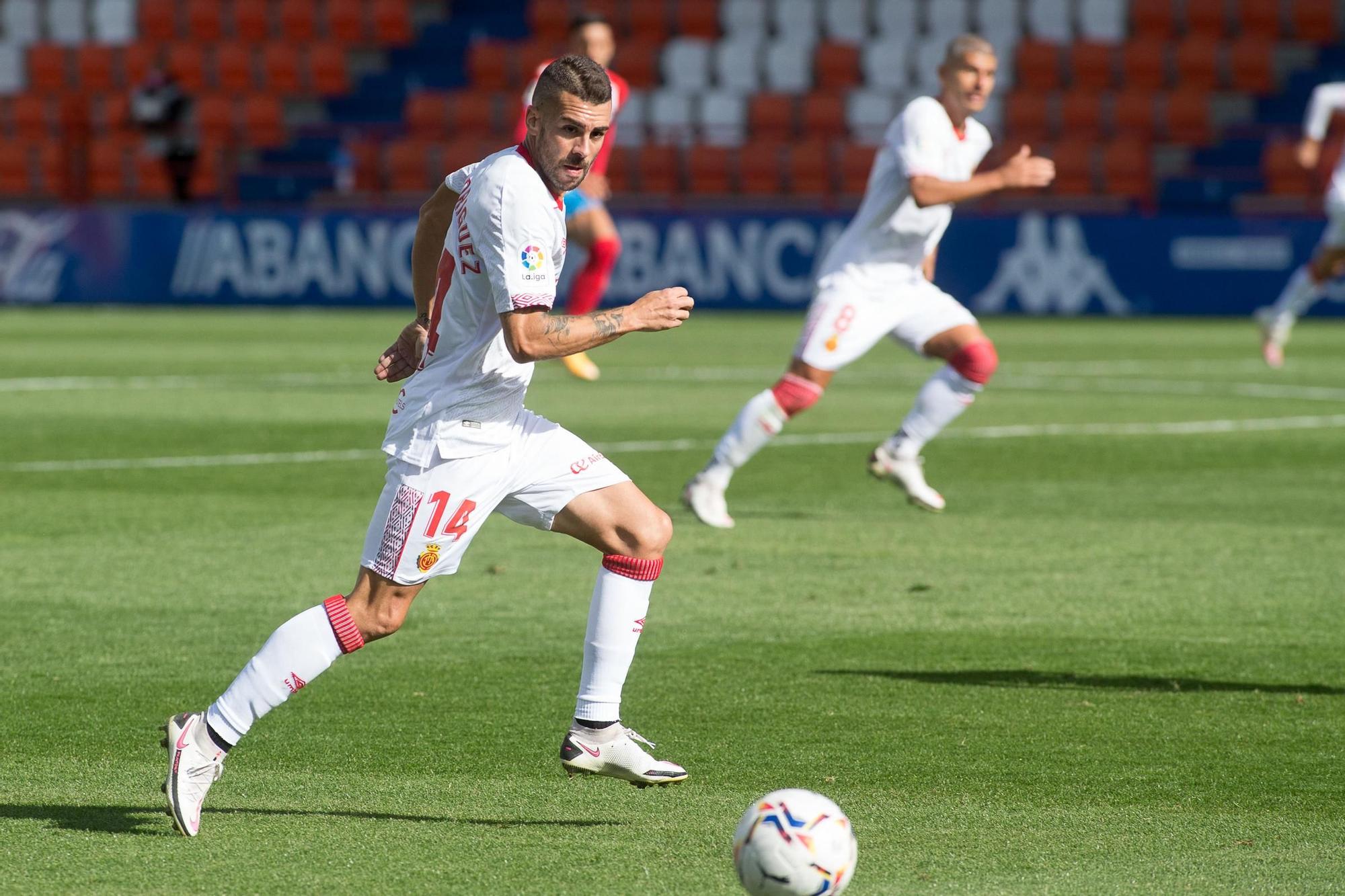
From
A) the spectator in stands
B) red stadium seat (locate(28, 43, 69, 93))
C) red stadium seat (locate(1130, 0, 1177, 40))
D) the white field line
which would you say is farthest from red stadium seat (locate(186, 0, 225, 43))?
the white field line

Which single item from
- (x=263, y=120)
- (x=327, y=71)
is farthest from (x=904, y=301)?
(x=327, y=71)

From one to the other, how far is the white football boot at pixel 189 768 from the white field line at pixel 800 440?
23.5 feet

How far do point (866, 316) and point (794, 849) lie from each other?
6124mm

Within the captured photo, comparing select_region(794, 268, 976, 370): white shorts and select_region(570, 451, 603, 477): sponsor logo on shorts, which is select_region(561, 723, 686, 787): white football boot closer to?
select_region(570, 451, 603, 477): sponsor logo on shorts

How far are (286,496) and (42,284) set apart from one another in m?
19.1

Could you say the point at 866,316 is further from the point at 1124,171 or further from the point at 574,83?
the point at 1124,171

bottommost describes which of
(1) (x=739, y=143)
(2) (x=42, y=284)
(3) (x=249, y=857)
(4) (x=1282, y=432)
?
(2) (x=42, y=284)

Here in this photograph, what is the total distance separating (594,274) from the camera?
1658 cm

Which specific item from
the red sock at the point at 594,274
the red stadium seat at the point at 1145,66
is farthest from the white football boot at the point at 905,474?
the red stadium seat at the point at 1145,66

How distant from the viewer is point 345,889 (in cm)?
434

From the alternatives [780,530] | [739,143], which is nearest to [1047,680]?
[780,530]

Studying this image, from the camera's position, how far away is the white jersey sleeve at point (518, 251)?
4.77 m

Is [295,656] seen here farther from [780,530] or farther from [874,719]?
[780,530]

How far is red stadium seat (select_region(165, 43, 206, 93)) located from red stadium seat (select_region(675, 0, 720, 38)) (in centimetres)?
776
